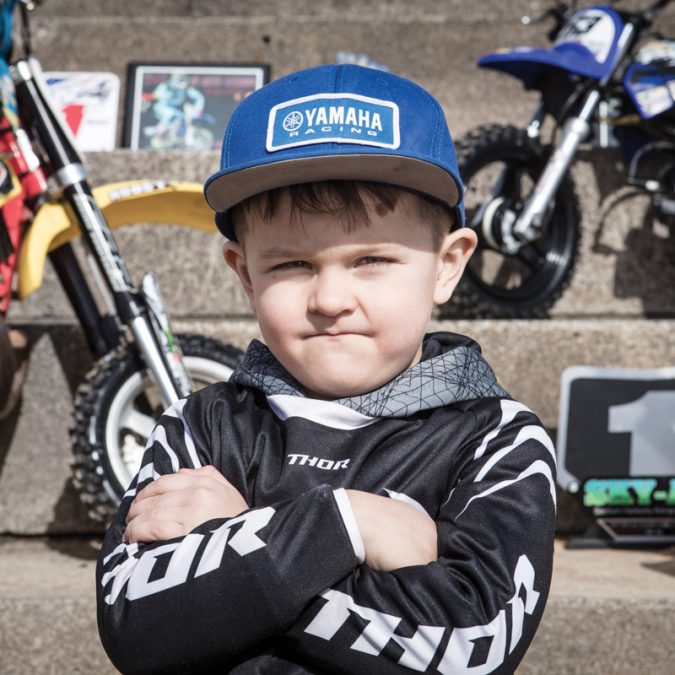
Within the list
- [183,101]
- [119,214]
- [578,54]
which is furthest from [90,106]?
[578,54]

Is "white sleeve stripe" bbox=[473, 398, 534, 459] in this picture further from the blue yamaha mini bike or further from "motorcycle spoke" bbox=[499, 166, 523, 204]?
"motorcycle spoke" bbox=[499, 166, 523, 204]

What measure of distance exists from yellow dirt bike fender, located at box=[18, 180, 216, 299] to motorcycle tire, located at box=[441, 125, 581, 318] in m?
0.70

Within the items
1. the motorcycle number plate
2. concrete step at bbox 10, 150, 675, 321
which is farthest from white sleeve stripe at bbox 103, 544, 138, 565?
the motorcycle number plate

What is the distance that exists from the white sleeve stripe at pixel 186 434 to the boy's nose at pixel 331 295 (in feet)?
0.54

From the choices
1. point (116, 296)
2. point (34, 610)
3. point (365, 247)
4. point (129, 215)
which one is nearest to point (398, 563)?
point (365, 247)

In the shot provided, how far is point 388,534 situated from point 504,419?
16 centimetres

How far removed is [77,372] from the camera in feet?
6.43

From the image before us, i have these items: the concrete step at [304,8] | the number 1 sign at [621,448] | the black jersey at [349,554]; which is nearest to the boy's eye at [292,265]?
the black jersey at [349,554]

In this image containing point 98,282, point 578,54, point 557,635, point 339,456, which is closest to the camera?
point 339,456

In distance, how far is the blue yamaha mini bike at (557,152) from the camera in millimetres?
2346

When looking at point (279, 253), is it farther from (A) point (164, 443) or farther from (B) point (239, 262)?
(A) point (164, 443)

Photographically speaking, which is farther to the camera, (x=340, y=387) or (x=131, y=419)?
(x=131, y=419)

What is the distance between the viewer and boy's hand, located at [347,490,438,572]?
0.71m

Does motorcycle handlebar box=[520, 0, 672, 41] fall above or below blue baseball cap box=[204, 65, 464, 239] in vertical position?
above
